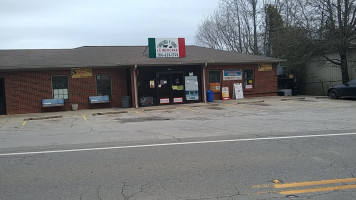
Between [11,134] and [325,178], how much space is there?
10.3 metres

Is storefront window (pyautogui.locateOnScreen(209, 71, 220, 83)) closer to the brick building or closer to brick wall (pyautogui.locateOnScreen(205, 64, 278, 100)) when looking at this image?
the brick building

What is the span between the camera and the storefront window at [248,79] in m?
24.4

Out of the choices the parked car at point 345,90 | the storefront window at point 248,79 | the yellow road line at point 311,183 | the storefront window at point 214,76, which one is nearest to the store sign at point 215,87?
the storefront window at point 214,76

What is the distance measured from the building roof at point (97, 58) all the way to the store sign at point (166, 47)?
1.45 ft

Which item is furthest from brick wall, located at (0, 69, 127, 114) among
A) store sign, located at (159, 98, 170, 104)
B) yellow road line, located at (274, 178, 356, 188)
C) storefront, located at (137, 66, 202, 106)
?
yellow road line, located at (274, 178, 356, 188)

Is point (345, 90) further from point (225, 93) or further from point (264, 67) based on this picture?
point (225, 93)

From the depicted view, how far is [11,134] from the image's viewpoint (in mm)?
11094

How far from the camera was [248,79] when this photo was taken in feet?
80.3

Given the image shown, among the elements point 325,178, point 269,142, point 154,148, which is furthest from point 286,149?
point 154,148

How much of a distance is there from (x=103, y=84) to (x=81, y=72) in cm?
166

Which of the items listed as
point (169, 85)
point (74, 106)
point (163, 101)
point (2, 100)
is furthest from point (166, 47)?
point (2, 100)

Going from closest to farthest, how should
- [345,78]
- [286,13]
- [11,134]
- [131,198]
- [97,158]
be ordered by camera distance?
[131,198] < [97,158] < [11,134] < [345,78] < [286,13]

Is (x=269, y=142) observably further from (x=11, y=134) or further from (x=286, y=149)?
(x=11, y=134)

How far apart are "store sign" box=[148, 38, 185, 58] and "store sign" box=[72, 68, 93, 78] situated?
4241 millimetres
